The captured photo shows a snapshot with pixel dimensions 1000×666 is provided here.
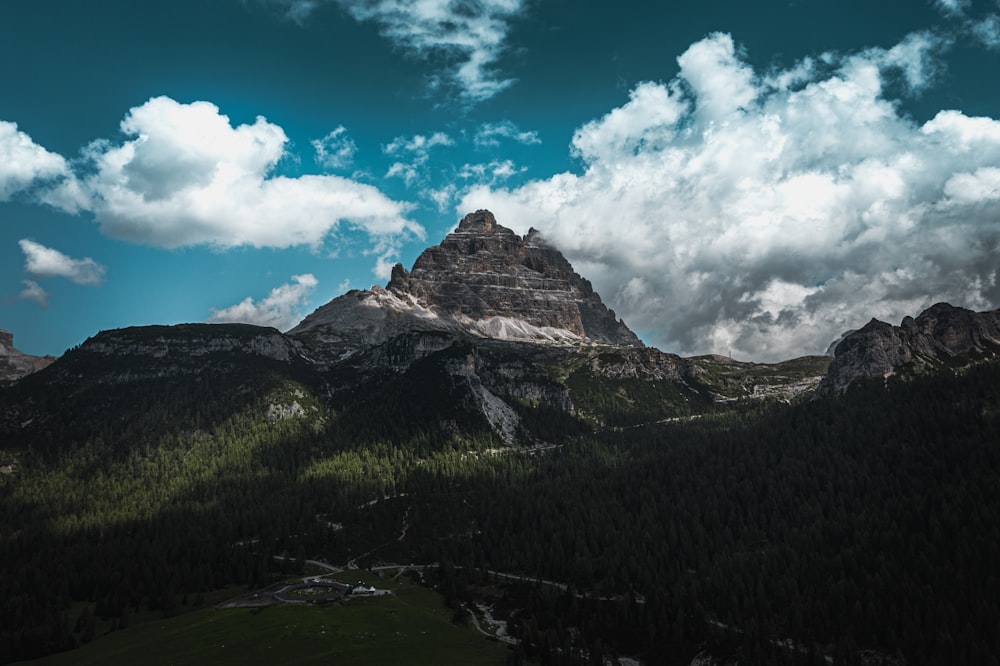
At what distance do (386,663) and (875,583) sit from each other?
375 feet

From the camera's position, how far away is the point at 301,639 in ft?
413

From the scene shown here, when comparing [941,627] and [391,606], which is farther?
[391,606]

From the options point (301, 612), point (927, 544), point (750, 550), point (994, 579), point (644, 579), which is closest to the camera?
point (994, 579)

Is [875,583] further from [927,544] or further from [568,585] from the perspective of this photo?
[568,585]

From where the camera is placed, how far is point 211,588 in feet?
583

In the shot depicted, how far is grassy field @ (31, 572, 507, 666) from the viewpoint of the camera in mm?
116875

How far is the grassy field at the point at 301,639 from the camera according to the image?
117 meters

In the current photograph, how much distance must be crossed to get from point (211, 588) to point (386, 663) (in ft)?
297

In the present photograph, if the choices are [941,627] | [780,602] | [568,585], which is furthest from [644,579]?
[941,627]

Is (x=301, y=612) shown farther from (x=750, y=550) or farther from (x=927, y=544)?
(x=927, y=544)

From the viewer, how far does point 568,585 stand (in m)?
170

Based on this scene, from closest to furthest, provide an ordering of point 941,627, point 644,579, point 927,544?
1. point 941,627
2. point 927,544
3. point 644,579

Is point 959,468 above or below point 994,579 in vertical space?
above

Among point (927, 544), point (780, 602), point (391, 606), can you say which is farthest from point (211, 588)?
point (927, 544)
